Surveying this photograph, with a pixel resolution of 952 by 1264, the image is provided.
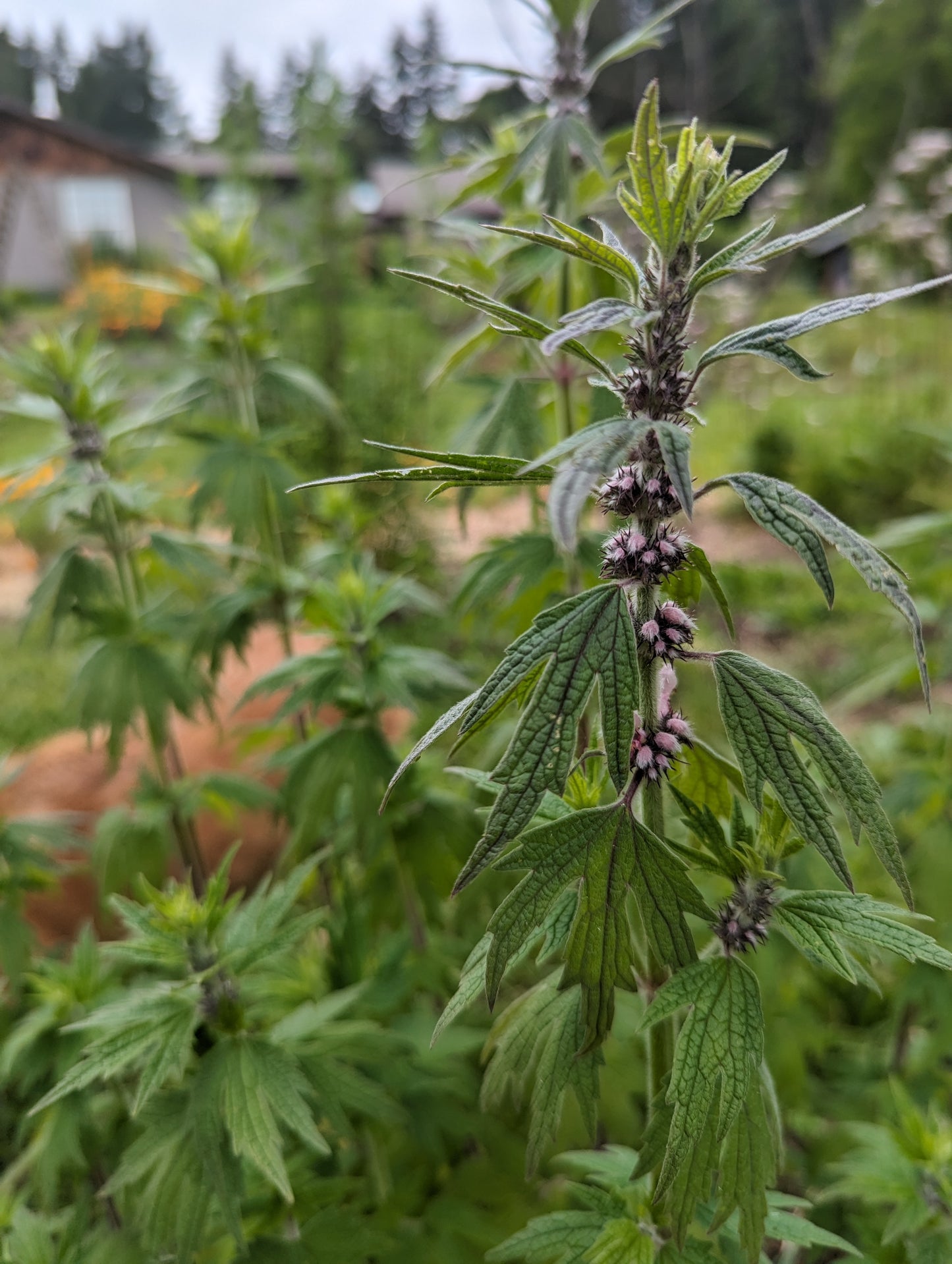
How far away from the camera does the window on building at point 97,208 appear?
19906 mm

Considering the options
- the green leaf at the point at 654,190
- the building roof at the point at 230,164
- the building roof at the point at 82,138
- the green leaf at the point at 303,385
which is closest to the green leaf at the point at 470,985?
the green leaf at the point at 654,190

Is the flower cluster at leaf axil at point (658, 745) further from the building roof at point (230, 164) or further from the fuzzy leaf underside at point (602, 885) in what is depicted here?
the building roof at point (230, 164)

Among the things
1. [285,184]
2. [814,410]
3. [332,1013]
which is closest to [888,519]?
[814,410]

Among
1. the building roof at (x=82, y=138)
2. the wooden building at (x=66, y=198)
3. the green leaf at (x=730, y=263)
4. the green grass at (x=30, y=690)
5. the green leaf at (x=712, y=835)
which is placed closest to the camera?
the green leaf at (x=730, y=263)

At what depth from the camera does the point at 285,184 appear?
66.8 feet

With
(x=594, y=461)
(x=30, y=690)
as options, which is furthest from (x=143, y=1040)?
(x=30, y=690)

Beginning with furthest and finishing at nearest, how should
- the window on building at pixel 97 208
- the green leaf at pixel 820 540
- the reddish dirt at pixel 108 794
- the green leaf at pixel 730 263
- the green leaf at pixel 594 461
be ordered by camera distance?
the window on building at pixel 97 208, the reddish dirt at pixel 108 794, the green leaf at pixel 730 263, the green leaf at pixel 820 540, the green leaf at pixel 594 461

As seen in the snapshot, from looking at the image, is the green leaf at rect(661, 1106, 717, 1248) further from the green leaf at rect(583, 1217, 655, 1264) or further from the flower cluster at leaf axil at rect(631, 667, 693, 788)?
the flower cluster at leaf axil at rect(631, 667, 693, 788)

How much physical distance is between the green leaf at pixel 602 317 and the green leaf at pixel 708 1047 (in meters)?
0.62

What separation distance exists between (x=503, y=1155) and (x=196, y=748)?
2.34 meters

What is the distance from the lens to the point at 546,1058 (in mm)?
952

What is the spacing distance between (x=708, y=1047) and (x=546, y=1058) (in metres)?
0.19

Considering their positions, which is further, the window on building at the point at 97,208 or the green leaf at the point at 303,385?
the window on building at the point at 97,208

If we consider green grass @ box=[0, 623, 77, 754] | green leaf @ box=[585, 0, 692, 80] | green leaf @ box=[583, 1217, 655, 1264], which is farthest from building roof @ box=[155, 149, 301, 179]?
green leaf @ box=[583, 1217, 655, 1264]
